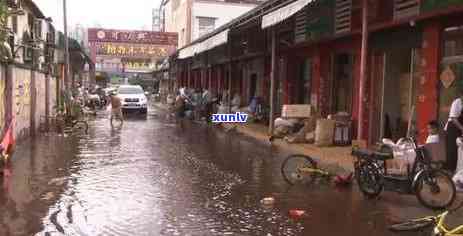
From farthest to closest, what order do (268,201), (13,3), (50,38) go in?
(50,38) < (13,3) < (268,201)

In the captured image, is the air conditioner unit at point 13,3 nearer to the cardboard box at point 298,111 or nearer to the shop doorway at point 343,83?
the cardboard box at point 298,111

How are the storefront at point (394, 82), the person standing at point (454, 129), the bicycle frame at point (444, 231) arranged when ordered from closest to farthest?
1. the bicycle frame at point (444, 231)
2. the person standing at point (454, 129)
3. the storefront at point (394, 82)

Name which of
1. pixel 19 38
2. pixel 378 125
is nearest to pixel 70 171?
pixel 19 38

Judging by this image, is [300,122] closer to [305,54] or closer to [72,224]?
[305,54]

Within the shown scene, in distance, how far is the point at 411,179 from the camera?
9844 mm

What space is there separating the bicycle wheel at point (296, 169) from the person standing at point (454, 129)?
259cm

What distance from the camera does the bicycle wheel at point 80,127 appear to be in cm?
2351

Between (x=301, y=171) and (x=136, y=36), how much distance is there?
4708 centimetres

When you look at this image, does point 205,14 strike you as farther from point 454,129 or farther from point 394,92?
point 454,129

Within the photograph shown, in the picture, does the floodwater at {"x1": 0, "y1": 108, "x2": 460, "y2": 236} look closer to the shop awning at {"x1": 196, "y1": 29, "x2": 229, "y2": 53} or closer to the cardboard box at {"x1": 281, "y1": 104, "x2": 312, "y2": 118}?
the cardboard box at {"x1": 281, "y1": 104, "x2": 312, "y2": 118}

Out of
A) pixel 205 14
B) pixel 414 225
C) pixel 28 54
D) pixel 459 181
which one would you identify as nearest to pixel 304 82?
pixel 28 54

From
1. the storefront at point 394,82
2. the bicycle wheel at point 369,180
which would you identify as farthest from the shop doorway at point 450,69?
the bicycle wheel at point 369,180

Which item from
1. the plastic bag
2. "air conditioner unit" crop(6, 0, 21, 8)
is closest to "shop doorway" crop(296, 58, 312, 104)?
"air conditioner unit" crop(6, 0, 21, 8)

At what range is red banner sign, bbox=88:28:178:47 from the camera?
56156mm
